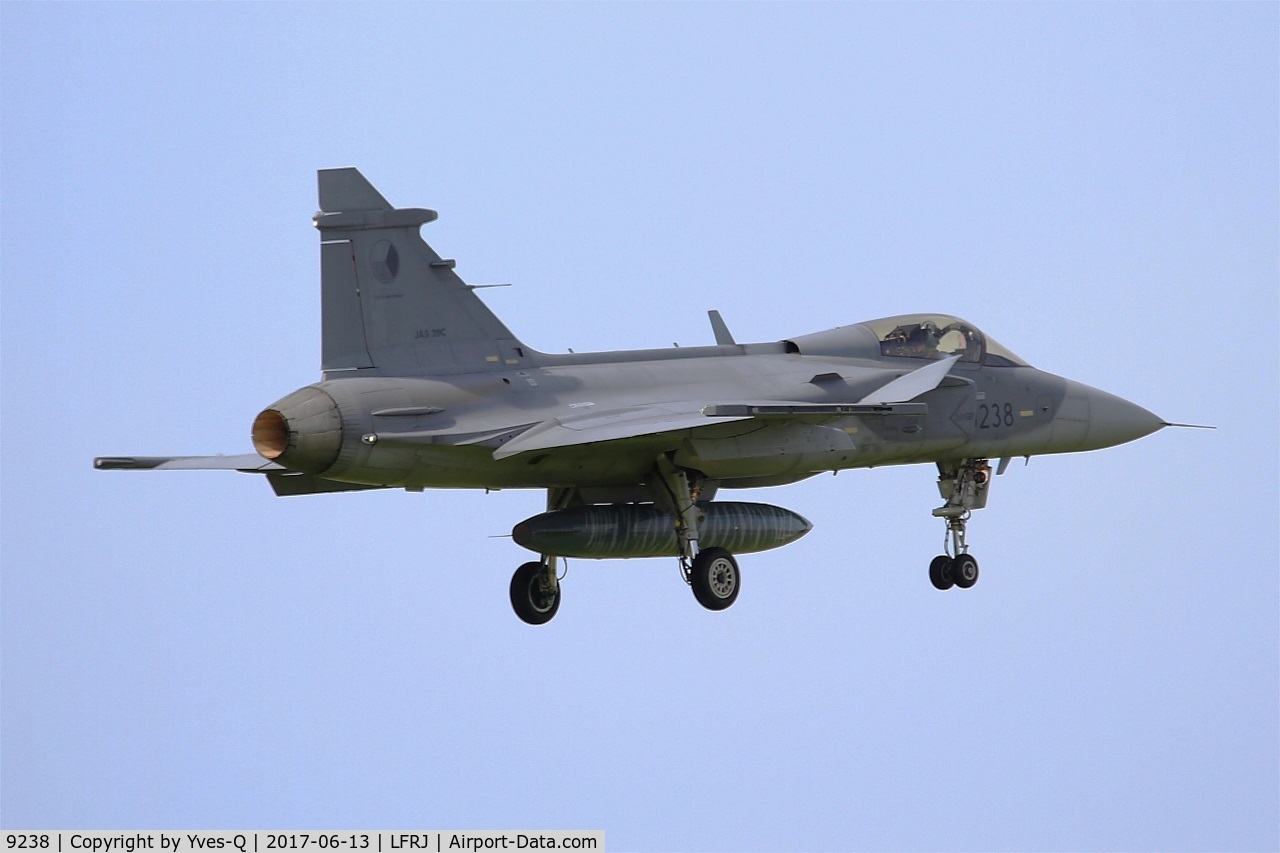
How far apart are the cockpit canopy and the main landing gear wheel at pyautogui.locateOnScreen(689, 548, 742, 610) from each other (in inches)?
139

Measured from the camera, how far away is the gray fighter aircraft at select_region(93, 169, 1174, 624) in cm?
1984

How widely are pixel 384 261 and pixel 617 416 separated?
2.74m

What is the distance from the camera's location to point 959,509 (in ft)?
79.5

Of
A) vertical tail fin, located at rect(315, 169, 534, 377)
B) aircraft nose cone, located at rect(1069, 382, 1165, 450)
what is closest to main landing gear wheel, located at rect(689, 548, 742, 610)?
vertical tail fin, located at rect(315, 169, 534, 377)

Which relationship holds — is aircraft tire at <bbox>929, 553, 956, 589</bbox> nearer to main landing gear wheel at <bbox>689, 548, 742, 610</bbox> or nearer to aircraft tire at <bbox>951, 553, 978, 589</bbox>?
aircraft tire at <bbox>951, 553, 978, 589</bbox>

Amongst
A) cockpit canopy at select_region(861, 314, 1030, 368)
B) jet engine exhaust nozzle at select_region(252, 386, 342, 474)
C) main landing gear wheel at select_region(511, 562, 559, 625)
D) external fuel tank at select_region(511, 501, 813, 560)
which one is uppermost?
cockpit canopy at select_region(861, 314, 1030, 368)

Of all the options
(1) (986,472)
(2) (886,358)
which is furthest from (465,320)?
(1) (986,472)

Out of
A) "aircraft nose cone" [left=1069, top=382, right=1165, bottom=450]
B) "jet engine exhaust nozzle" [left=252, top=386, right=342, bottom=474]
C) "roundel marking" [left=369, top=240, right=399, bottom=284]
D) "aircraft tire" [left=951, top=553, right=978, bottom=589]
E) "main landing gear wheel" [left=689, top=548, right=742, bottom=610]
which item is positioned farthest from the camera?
"aircraft nose cone" [left=1069, top=382, right=1165, bottom=450]

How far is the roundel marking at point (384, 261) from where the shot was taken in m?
20.5

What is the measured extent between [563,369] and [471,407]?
145cm

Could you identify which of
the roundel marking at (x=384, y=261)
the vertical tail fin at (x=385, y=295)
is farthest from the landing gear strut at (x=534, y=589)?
the roundel marking at (x=384, y=261)

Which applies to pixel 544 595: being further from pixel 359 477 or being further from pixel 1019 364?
pixel 1019 364

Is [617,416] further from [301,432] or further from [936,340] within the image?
[936,340]

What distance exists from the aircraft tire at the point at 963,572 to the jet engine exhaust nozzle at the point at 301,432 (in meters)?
8.25
